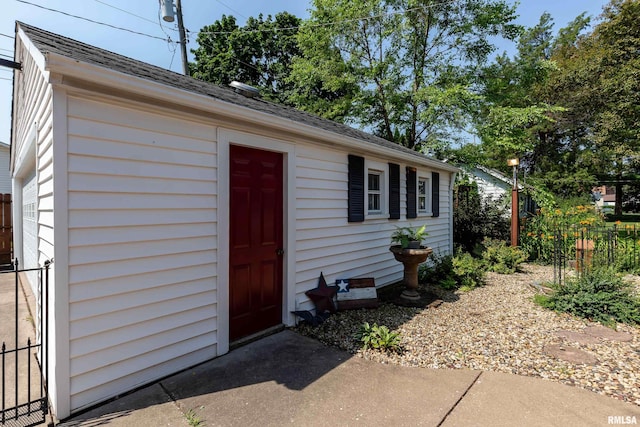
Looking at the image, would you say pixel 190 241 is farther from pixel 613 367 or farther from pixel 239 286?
pixel 613 367

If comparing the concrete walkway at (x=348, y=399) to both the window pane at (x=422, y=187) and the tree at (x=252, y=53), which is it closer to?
the window pane at (x=422, y=187)

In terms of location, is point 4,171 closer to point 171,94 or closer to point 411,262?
point 171,94

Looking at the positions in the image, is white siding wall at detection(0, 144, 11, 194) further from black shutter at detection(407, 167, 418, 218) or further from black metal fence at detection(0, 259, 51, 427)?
black shutter at detection(407, 167, 418, 218)

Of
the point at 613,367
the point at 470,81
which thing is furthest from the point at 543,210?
the point at 613,367

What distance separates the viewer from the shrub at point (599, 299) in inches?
178

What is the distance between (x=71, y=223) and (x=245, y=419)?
204 centimetres

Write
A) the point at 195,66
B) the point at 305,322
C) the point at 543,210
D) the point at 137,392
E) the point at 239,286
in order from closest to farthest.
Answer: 1. the point at 137,392
2. the point at 239,286
3. the point at 305,322
4. the point at 543,210
5. the point at 195,66

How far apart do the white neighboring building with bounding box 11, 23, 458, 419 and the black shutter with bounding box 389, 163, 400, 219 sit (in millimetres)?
2176

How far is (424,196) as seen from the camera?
27.2 feet

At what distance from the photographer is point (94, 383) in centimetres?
258

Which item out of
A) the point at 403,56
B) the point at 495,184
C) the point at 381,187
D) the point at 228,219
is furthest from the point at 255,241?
the point at 495,184

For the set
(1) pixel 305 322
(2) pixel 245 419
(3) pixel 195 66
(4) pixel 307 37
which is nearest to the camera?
(2) pixel 245 419

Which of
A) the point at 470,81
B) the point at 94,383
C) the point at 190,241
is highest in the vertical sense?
the point at 470,81

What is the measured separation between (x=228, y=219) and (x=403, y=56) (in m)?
13.5
